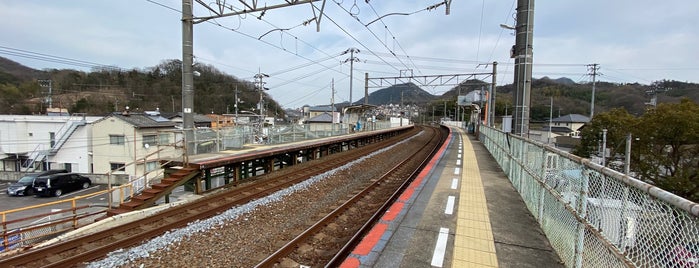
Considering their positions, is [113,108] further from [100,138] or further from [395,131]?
[395,131]

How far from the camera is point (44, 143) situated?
35.0m

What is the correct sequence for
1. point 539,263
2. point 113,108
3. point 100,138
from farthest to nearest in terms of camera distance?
point 113,108 → point 100,138 → point 539,263

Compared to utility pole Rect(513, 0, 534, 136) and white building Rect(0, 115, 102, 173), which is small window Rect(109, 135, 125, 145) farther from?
utility pole Rect(513, 0, 534, 136)

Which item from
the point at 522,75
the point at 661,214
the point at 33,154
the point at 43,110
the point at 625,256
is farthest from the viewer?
the point at 43,110

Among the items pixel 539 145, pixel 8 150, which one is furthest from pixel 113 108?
pixel 539 145

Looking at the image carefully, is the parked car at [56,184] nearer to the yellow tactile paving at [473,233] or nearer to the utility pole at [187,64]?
the utility pole at [187,64]

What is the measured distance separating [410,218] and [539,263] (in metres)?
2.22

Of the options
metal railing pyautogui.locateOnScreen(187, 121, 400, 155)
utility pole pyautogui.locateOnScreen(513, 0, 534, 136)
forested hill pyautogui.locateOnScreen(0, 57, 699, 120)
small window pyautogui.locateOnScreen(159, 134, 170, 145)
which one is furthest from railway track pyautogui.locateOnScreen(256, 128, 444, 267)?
forested hill pyautogui.locateOnScreen(0, 57, 699, 120)

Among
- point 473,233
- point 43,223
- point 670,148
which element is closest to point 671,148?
point 670,148

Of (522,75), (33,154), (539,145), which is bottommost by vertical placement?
(33,154)

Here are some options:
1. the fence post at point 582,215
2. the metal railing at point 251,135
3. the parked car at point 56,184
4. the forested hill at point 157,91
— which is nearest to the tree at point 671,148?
the forested hill at point 157,91

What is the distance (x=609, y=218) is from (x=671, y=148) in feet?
86.0

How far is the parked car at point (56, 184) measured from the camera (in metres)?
22.8

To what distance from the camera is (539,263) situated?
13.9ft
